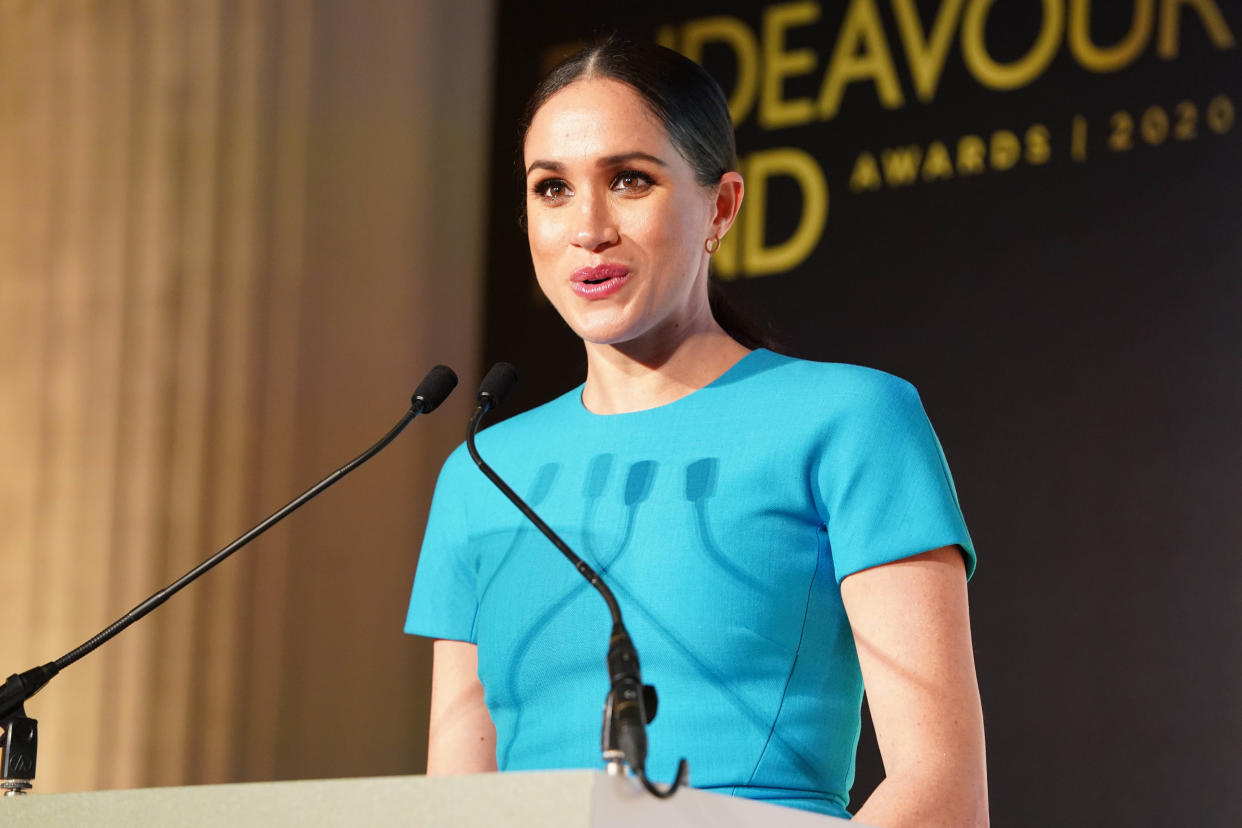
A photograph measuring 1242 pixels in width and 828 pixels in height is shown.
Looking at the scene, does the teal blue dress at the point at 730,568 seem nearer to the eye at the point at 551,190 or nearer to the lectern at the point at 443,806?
the eye at the point at 551,190

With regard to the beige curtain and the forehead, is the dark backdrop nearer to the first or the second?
the beige curtain

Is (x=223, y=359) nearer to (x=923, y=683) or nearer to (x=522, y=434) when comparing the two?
(x=522, y=434)

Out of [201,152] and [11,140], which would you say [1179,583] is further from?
[11,140]

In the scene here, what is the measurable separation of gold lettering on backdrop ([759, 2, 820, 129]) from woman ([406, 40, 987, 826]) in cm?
167

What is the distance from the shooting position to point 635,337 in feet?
5.81

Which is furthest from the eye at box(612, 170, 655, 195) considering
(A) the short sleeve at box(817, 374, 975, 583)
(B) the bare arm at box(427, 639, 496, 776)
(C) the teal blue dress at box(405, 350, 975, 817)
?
(B) the bare arm at box(427, 639, 496, 776)

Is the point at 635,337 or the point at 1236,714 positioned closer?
the point at 635,337

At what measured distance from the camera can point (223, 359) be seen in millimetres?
3879

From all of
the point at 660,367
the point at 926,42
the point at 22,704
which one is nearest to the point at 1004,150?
the point at 926,42

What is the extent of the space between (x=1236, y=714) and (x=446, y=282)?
232cm

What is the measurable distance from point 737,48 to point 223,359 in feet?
4.75

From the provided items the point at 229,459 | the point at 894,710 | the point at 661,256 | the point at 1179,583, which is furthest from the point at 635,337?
the point at 229,459

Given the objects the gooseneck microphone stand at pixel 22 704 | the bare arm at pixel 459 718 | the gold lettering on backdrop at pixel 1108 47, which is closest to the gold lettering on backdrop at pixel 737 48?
the gold lettering on backdrop at pixel 1108 47

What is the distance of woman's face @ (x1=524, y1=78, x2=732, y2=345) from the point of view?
1.72 m
